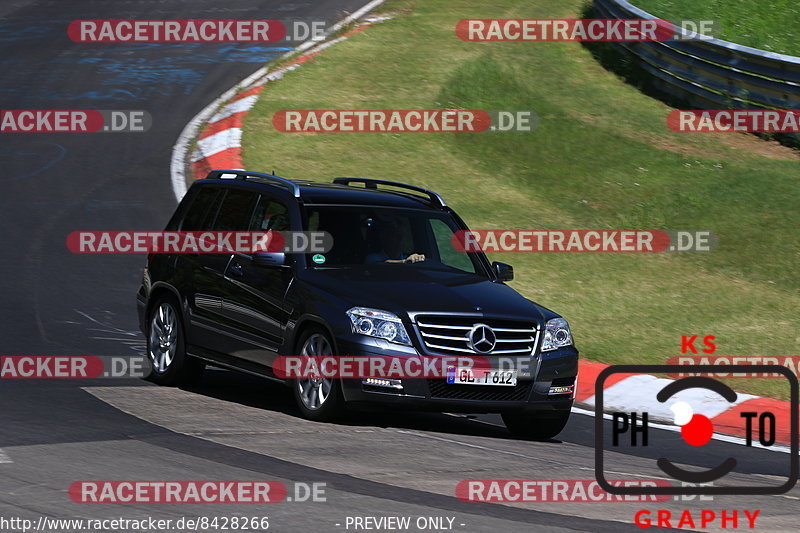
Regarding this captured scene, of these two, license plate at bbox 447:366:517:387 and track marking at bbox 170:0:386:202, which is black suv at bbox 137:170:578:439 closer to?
license plate at bbox 447:366:517:387

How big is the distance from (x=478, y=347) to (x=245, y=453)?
204 centimetres

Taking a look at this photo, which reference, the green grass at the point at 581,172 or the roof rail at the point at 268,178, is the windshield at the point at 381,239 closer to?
the roof rail at the point at 268,178

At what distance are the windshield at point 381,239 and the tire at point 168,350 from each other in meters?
1.66

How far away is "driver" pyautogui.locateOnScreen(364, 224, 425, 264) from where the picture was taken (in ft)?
34.6

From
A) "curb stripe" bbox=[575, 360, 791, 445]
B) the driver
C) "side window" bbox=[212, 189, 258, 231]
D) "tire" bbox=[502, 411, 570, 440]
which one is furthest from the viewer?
"curb stripe" bbox=[575, 360, 791, 445]

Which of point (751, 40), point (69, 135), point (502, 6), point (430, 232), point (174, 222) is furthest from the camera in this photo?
point (502, 6)

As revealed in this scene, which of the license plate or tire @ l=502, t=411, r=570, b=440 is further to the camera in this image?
tire @ l=502, t=411, r=570, b=440

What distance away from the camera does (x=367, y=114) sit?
22.1 meters

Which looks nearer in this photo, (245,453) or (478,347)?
(245,453)

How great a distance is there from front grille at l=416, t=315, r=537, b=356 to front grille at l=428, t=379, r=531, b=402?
0.81ft

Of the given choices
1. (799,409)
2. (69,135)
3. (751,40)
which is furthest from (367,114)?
(799,409)

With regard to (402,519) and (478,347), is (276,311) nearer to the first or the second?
(478,347)

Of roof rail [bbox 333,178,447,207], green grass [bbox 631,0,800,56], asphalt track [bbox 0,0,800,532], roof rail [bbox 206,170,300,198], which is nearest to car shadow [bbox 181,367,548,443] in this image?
asphalt track [bbox 0,0,800,532]

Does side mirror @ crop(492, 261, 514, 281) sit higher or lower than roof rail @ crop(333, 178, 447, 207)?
lower
